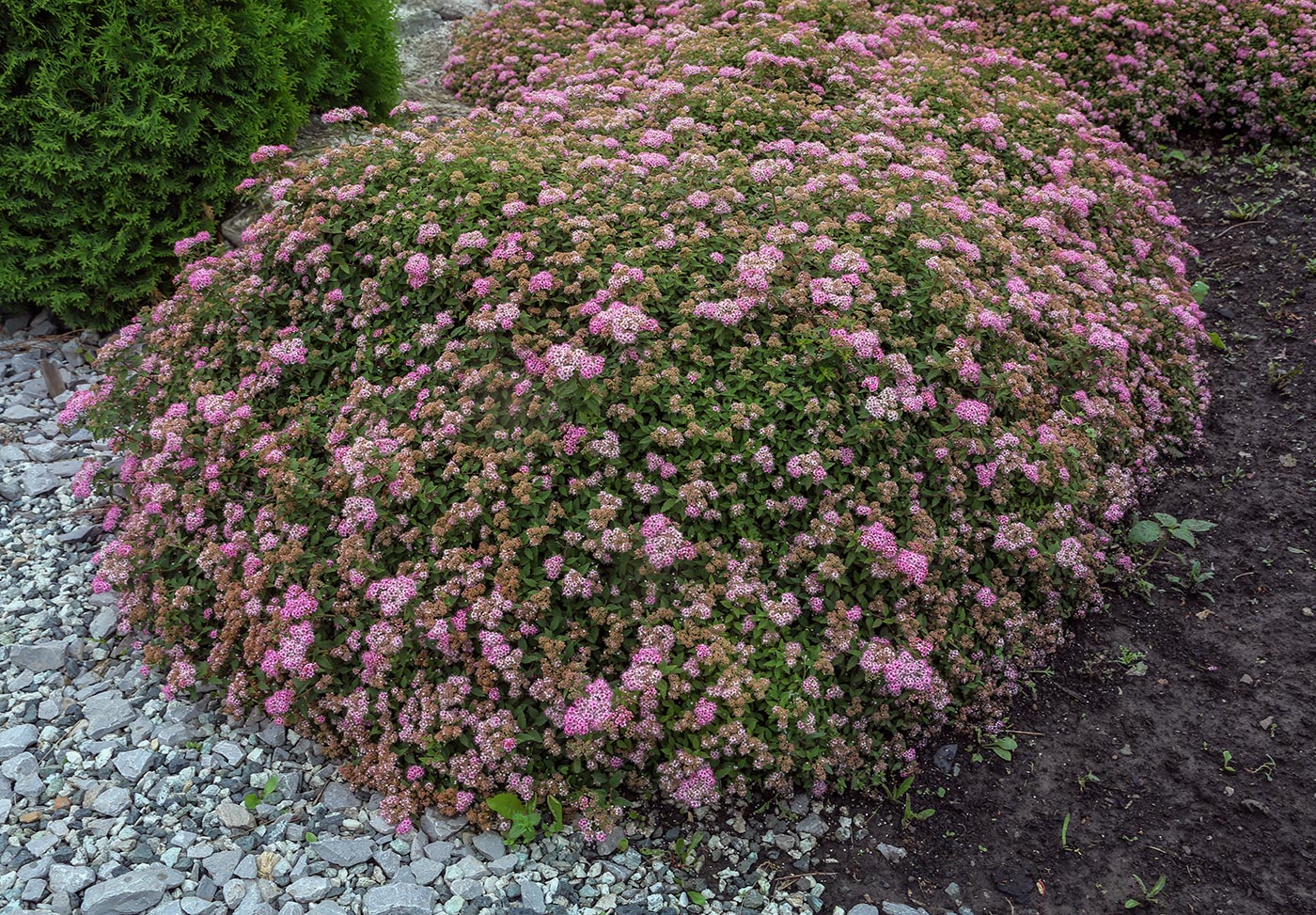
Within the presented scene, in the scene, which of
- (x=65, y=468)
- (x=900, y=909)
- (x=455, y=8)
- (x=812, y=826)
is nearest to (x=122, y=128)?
(x=65, y=468)

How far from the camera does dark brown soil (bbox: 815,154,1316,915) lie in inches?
121

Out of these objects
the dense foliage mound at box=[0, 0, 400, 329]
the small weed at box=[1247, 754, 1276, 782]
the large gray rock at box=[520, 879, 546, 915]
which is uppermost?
the dense foliage mound at box=[0, 0, 400, 329]

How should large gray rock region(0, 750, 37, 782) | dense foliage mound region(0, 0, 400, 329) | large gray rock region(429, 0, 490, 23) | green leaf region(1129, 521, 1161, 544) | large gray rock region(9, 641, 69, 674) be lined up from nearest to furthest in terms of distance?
large gray rock region(0, 750, 37, 782)
large gray rock region(9, 641, 69, 674)
green leaf region(1129, 521, 1161, 544)
dense foliage mound region(0, 0, 400, 329)
large gray rock region(429, 0, 490, 23)

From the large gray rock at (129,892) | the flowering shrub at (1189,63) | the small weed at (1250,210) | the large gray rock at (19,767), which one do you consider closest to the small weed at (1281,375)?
the small weed at (1250,210)

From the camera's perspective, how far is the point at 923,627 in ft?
11.7

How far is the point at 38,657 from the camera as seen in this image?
3.80m

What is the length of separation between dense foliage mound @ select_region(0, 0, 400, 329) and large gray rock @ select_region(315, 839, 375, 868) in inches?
153

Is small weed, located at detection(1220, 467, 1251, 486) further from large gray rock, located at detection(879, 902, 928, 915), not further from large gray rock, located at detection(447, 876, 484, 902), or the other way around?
large gray rock, located at detection(447, 876, 484, 902)

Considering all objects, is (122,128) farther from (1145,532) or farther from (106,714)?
(1145,532)

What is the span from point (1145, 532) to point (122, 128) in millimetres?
5910

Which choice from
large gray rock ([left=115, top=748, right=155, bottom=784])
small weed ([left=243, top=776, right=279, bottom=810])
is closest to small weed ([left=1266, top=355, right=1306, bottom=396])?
small weed ([left=243, top=776, right=279, bottom=810])

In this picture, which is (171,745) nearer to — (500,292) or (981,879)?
(500,292)

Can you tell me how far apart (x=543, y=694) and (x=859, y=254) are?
2324 millimetres

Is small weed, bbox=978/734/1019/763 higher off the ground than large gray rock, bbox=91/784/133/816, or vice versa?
large gray rock, bbox=91/784/133/816
